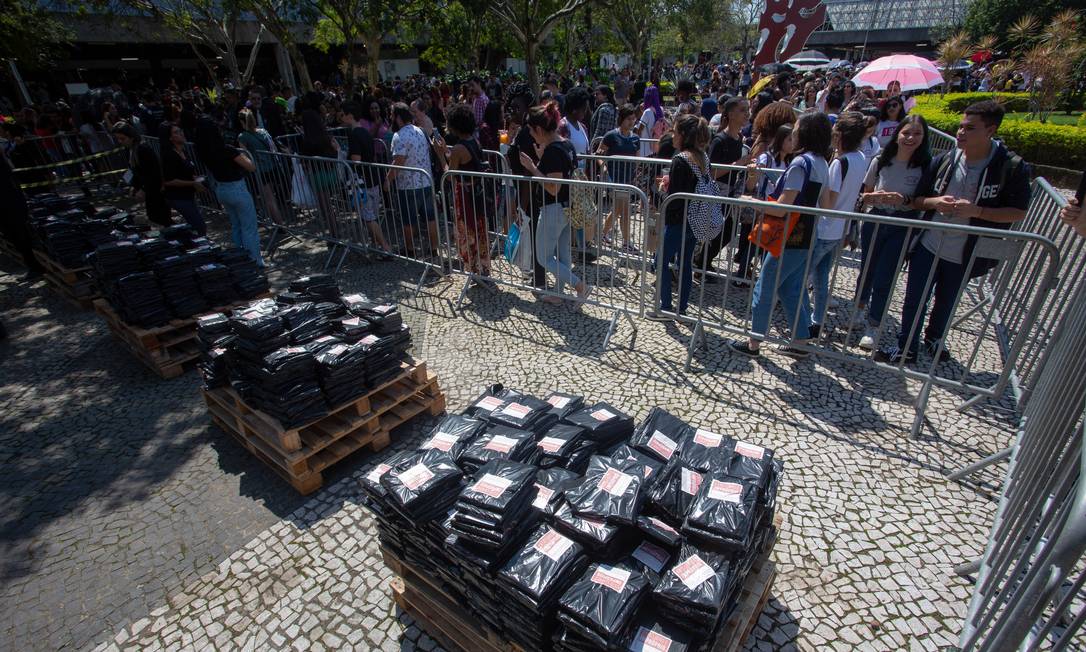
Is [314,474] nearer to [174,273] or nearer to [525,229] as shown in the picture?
[174,273]

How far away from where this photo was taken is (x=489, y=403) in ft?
10.3

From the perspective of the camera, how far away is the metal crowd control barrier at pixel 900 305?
11.2 feet

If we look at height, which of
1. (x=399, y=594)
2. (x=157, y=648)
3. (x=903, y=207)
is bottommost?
(x=157, y=648)

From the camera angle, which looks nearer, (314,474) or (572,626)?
(572,626)

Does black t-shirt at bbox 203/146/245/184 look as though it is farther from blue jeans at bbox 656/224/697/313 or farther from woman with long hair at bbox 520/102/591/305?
blue jeans at bbox 656/224/697/313

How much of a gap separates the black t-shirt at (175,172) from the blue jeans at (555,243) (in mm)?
4572

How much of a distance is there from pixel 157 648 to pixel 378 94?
37.0ft

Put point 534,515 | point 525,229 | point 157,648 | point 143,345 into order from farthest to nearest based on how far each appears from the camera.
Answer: point 525,229 < point 143,345 < point 157,648 < point 534,515

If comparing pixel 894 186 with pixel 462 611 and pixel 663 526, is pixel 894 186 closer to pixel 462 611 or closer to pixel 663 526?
pixel 663 526

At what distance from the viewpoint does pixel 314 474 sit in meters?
3.53

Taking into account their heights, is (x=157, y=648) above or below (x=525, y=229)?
below

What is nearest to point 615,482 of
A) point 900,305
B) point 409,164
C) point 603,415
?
point 603,415

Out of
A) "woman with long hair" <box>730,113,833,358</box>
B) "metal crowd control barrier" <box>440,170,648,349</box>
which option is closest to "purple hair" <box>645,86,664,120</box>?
"metal crowd control barrier" <box>440,170,648,349</box>

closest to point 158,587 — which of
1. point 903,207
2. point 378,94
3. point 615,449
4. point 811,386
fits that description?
point 615,449
